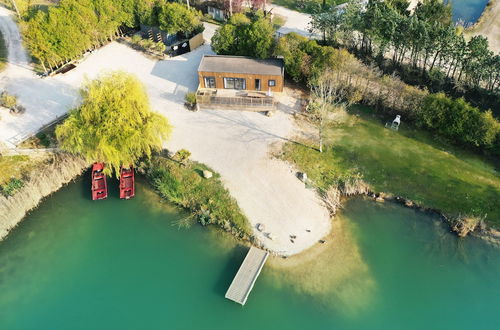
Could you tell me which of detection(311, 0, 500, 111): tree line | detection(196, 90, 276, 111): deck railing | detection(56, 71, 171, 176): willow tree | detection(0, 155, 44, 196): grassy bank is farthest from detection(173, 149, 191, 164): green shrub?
detection(311, 0, 500, 111): tree line

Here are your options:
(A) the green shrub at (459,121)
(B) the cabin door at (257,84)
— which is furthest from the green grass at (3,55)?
(A) the green shrub at (459,121)

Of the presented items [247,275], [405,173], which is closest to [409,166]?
[405,173]

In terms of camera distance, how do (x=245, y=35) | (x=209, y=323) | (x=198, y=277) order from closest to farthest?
(x=209, y=323)
(x=198, y=277)
(x=245, y=35)

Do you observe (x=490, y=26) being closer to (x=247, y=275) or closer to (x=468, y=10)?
(x=468, y=10)

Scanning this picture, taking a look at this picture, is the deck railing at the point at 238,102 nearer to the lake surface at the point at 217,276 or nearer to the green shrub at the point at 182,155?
the green shrub at the point at 182,155

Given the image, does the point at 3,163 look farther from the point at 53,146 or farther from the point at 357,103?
the point at 357,103

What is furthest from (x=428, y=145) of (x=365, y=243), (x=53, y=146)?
(x=53, y=146)

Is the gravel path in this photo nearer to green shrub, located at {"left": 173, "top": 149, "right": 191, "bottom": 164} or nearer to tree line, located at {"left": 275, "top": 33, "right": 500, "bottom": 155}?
green shrub, located at {"left": 173, "top": 149, "right": 191, "bottom": 164}
